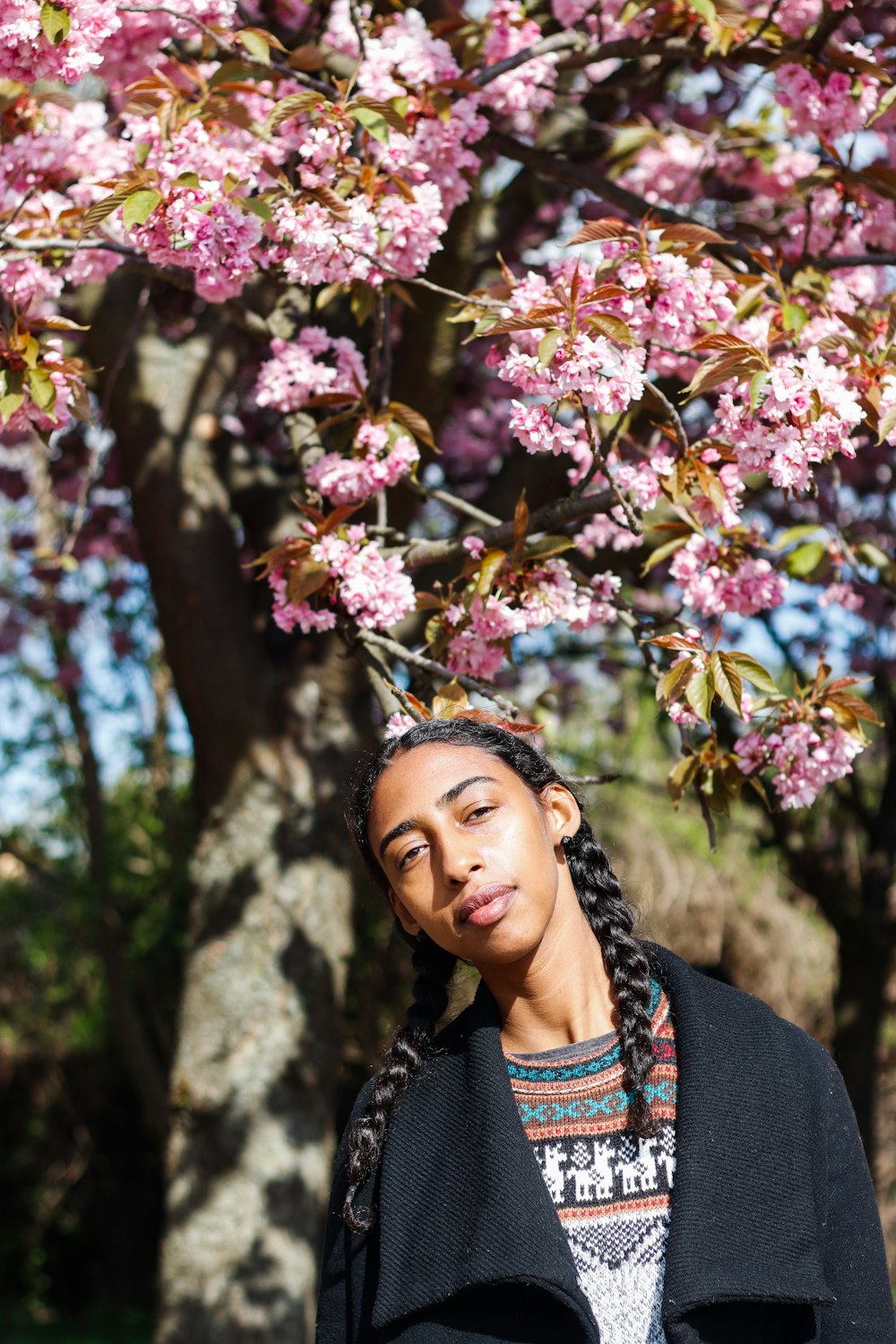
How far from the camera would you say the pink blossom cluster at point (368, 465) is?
101 inches

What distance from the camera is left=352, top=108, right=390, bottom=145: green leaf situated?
2355 mm

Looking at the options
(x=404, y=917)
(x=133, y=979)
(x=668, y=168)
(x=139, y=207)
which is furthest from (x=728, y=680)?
(x=133, y=979)

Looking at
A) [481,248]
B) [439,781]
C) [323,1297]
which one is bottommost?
[323,1297]

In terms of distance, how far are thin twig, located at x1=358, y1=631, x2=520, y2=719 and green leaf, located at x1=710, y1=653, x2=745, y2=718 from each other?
0.38 m

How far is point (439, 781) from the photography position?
5.62 ft

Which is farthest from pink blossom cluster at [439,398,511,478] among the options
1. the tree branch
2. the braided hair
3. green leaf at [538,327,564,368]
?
the braided hair

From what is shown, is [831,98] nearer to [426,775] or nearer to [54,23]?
[54,23]

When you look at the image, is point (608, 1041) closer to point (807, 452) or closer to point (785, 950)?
point (807, 452)

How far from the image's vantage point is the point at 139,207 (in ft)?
7.13

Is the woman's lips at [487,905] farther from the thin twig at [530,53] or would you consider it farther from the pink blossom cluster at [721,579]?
the thin twig at [530,53]

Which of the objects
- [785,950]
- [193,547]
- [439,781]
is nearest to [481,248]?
[193,547]

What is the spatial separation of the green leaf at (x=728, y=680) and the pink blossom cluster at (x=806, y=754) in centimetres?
21

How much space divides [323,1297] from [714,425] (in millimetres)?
1436

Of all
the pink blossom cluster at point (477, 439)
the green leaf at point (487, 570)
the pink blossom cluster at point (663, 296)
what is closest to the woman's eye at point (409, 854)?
the green leaf at point (487, 570)
